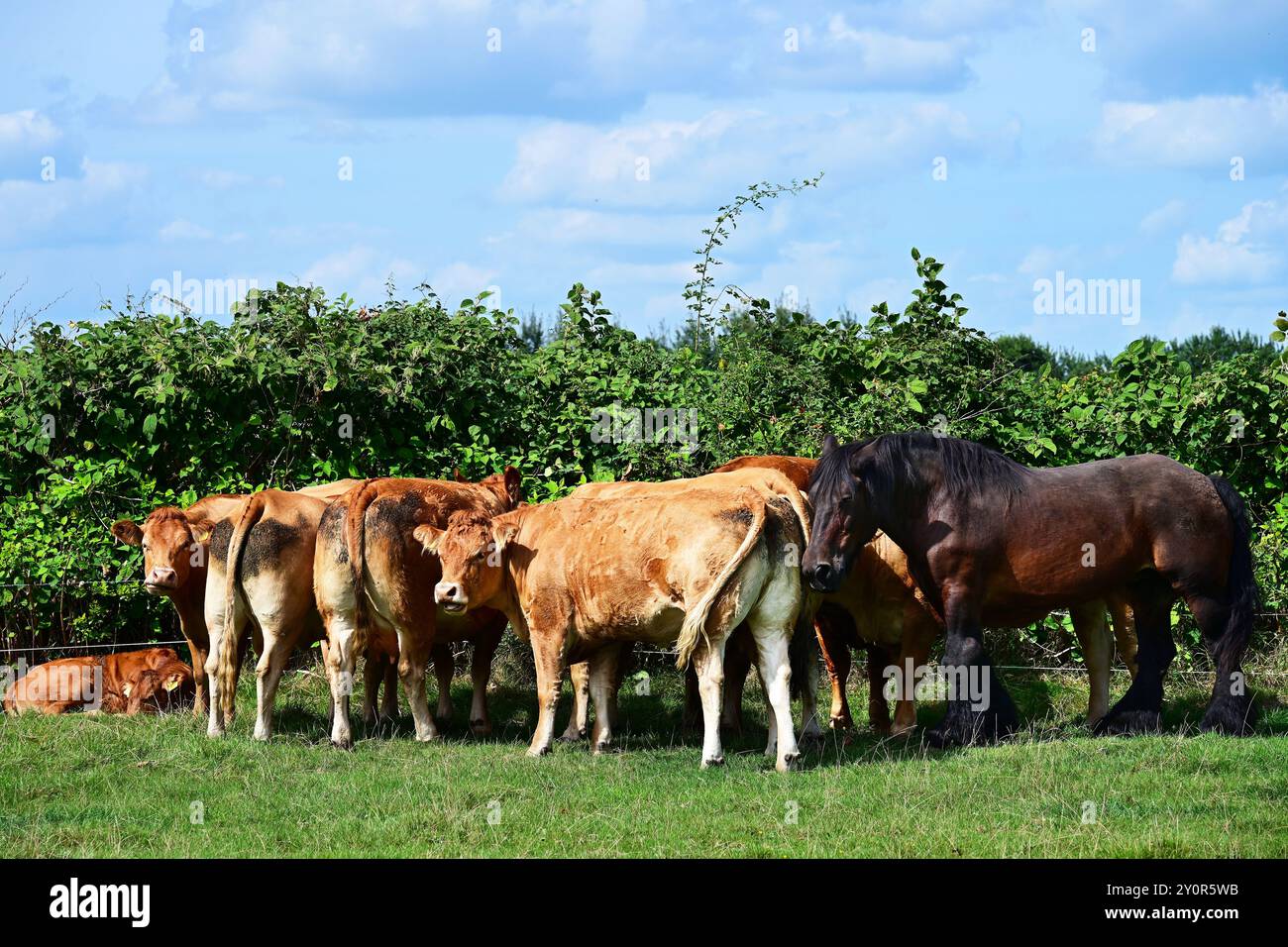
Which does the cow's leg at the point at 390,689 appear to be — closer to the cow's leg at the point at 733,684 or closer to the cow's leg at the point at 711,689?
the cow's leg at the point at 733,684

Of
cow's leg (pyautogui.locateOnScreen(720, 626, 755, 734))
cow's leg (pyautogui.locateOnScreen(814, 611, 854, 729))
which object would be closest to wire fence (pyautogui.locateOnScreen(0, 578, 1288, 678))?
cow's leg (pyautogui.locateOnScreen(720, 626, 755, 734))

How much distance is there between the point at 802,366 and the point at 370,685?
496 cm

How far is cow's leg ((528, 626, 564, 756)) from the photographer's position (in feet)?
35.4

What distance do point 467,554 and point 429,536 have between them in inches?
12.7

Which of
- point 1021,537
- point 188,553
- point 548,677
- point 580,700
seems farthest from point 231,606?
point 1021,537

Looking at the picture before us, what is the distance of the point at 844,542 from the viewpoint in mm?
10453

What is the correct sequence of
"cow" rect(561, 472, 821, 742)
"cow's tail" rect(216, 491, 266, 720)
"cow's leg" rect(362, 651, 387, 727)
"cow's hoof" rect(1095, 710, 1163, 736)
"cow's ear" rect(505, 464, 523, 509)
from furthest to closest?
1. "cow's ear" rect(505, 464, 523, 509)
2. "cow's leg" rect(362, 651, 387, 727)
3. "cow's tail" rect(216, 491, 266, 720)
4. "cow's hoof" rect(1095, 710, 1163, 736)
5. "cow" rect(561, 472, 821, 742)

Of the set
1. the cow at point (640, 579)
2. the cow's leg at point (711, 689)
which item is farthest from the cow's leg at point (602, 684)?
the cow's leg at point (711, 689)

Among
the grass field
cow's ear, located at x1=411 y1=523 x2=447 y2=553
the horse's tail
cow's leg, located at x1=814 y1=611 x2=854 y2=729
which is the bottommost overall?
the grass field

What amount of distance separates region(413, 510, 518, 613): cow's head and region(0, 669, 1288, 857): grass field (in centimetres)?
111

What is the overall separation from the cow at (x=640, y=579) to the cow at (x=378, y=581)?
12.6 inches

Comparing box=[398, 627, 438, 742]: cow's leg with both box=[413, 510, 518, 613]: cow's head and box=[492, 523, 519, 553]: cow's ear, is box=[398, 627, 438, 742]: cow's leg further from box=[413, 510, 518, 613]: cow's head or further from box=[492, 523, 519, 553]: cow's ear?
box=[492, 523, 519, 553]: cow's ear

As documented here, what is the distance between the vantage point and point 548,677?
10.9 meters
